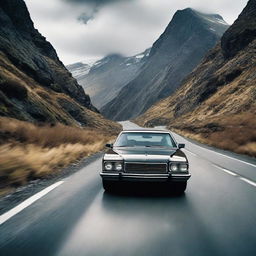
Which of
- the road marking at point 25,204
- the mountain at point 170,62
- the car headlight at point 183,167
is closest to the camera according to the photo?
the road marking at point 25,204

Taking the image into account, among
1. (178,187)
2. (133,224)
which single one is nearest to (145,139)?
(178,187)

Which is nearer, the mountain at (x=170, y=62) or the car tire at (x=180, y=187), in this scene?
the car tire at (x=180, y=187)

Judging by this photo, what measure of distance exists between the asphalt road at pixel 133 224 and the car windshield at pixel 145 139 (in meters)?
1.19

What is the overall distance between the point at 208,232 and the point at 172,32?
157 meters

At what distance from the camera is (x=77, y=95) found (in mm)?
60156

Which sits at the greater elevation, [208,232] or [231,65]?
[231,65]

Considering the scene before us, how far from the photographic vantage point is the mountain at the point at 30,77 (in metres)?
26.4

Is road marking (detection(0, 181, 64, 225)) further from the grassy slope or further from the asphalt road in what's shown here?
the grassy slope

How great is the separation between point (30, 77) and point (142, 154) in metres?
38.8

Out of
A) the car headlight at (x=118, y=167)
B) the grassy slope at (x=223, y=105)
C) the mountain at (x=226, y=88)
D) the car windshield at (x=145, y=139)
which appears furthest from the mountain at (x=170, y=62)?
the car headlight at (x=118, y=167)

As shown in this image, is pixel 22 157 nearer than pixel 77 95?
Yes

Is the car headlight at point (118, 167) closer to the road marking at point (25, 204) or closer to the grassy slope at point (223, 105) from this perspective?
the road marking at point (25, 204)

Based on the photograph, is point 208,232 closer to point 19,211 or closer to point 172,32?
point 19,211

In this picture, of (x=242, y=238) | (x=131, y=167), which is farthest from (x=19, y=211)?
(x=242, y=238)
